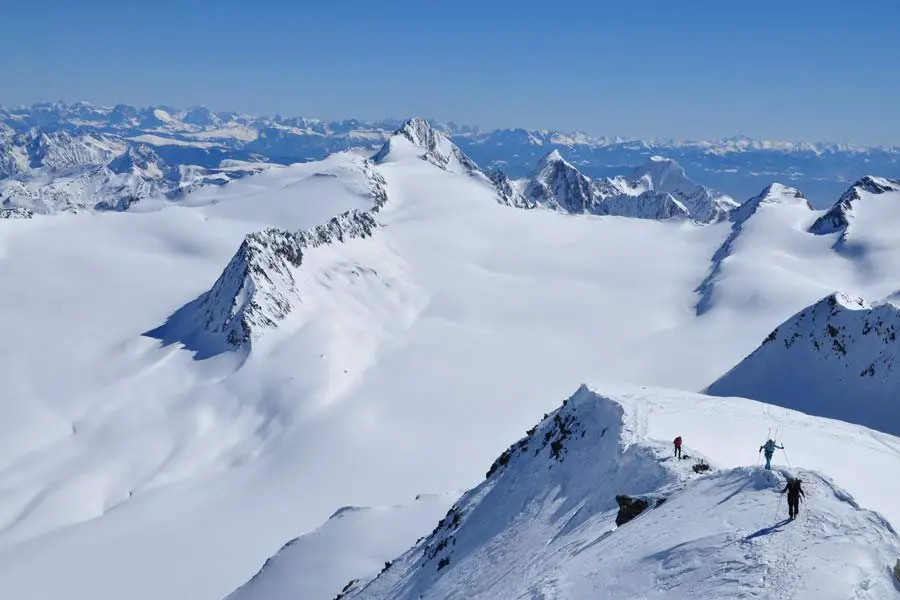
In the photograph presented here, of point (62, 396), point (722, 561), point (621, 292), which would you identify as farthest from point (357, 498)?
point (621, 292)

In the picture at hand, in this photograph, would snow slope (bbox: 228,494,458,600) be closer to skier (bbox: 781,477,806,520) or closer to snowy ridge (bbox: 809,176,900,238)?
skier (bbox: 781,477,806,520)

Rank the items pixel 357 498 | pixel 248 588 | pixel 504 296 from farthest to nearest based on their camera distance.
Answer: pixel 504 296
pixel 357 498
pixel 248 588

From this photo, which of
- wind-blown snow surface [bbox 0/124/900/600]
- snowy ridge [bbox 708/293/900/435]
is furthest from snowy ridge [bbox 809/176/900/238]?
snowy ridge [bbox 708/293/900/435]

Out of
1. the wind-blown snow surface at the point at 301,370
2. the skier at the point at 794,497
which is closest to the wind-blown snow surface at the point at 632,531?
the skier at the point at 794,497

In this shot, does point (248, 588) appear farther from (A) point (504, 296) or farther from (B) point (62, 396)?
(A) point (504, 296)

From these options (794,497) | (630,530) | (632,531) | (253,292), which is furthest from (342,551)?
(253,292)

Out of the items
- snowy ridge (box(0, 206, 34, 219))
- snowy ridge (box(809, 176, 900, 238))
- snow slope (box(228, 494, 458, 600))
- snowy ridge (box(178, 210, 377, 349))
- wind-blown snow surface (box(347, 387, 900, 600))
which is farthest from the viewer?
snowy ridge (box(809, 176, 900, 238))
